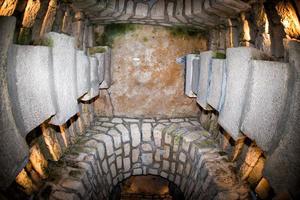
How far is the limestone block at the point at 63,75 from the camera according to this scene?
226cm

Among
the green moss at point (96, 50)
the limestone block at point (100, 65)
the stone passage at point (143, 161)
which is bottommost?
the stone passage at point (143, 161)

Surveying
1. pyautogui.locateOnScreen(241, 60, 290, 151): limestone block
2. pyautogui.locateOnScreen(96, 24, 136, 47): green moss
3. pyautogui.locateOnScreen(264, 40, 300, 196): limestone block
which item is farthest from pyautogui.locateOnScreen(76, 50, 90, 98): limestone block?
pyautogui.locateOnScreen(264, 40, 300, 196): limestone block

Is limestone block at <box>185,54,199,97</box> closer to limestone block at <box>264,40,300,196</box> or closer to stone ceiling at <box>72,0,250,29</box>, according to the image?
stone ceiling at <box>72,0,250,29</box>

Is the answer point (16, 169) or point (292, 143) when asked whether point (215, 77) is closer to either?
point (292, 143)

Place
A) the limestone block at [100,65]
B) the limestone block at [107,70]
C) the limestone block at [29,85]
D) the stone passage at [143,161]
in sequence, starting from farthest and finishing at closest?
the limestone block at [107,70] < the limestone block at [100,65] < the stone passage at [143,161] < the limestone block at [29,85]

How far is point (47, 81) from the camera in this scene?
212 cm

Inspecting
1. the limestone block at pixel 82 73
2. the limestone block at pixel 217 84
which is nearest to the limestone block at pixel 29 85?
the limestone block at pixel 82 73

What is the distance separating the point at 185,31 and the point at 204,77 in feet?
4.78

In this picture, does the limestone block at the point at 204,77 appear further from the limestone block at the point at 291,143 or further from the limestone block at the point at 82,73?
the limestone block at the point at 82,73

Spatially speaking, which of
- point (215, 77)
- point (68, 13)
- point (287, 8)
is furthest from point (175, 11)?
point (287, 8)

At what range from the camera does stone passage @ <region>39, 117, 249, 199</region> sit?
302 centimetres

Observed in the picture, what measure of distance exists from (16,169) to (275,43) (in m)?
2.61

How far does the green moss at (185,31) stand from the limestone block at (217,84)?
158cm

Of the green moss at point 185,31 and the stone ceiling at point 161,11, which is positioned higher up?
the stone ceiling at point 161,11
